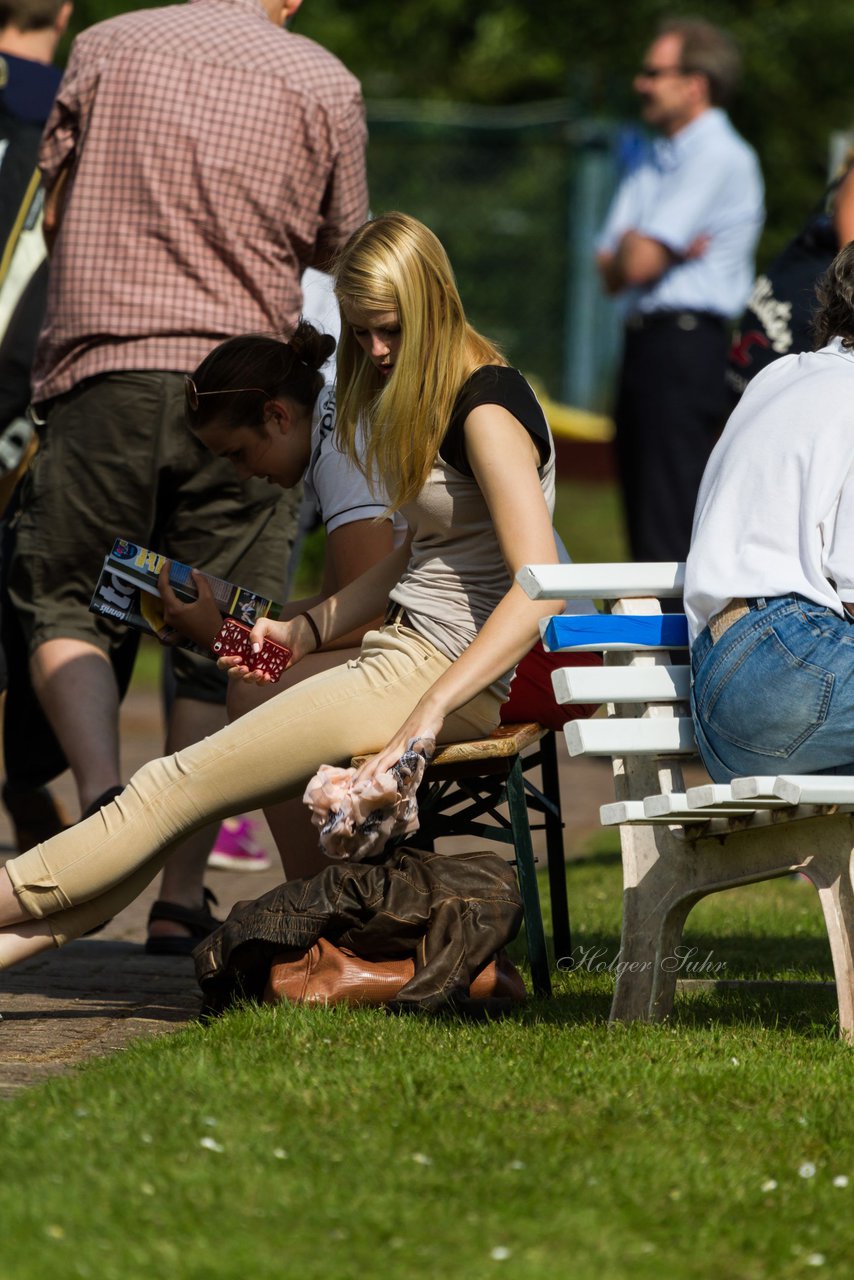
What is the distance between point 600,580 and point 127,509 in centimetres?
164

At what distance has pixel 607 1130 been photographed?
9.66ft

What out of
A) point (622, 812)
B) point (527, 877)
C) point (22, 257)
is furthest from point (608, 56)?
point (622, 812)

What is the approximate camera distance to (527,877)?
13.3ft

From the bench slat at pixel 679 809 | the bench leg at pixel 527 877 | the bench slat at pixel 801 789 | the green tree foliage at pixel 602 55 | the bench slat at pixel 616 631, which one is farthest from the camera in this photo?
the green tree foliage at pixel 602 55

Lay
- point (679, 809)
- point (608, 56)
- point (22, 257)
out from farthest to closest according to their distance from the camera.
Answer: point (608, 56), point (22, 257), point (679, 809)

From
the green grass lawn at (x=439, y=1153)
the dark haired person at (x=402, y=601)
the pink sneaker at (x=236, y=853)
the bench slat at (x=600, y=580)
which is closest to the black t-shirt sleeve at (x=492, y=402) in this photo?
the dark haired person at (x=402, y=601)

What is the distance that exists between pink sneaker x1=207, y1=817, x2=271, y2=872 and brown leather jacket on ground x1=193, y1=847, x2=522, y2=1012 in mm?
2293

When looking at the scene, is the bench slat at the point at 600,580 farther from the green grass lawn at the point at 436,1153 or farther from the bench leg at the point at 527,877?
the green grass lawn at the point at 436,1153

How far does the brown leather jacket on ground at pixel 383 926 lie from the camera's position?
12.4 feet

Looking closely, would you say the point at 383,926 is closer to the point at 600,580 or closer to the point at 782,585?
the point at 600,580

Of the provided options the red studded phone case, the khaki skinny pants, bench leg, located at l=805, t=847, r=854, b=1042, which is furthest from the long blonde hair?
bench leg, located at l=805, t=847, r=854, b=1042

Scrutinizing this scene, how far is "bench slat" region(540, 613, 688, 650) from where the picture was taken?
3682 millimetres

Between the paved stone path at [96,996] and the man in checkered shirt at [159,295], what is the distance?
22 centimetres

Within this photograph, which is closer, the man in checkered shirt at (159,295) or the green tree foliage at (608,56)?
the man in checkered shirt at (159,295)
